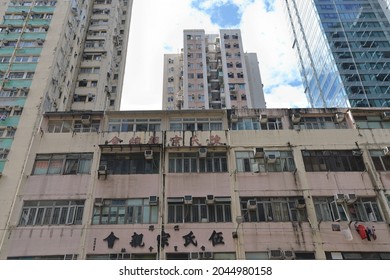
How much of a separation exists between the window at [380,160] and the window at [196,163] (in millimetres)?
7691

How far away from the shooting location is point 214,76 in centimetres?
5075

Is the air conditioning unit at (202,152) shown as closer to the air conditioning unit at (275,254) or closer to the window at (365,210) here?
the air conditioning unit at (275,254)

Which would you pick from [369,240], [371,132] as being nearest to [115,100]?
[371,132]

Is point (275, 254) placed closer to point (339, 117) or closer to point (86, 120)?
point (339, 117)

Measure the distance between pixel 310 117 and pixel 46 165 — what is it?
14690 mm

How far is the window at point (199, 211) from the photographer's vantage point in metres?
16.0

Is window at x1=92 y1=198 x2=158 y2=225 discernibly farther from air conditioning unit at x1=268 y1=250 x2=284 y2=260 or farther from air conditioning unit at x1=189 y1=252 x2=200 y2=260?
air conditioning unit at x1=268 y1=250 x2=284 y2=260

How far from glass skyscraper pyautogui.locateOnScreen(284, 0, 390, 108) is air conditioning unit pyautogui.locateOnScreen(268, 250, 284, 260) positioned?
110ft

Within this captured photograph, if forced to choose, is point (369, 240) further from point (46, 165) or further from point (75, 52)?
point (75, 52)

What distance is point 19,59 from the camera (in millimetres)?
27156

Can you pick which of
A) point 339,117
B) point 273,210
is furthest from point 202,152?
point 339,117

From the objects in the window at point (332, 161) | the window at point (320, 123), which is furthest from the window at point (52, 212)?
the window at point (320, 123)
